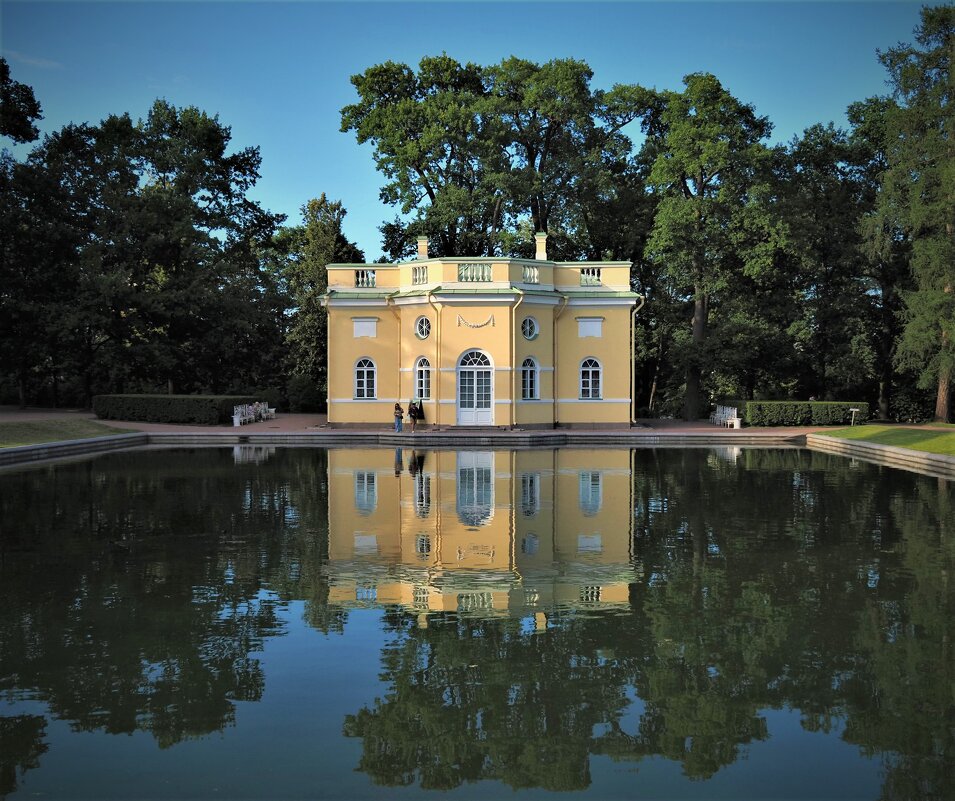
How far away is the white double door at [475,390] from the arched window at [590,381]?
3.88 m

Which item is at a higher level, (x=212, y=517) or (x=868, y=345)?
(x=868, y=345)

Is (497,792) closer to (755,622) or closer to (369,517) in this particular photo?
(755,622)

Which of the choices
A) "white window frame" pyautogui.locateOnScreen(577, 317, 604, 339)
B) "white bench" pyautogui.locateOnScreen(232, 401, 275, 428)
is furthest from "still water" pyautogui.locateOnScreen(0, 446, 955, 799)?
"white window frame" pyautogui.locateOnScreen(577, 317, 604, 339)

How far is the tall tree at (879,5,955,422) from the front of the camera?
2956 centimetres

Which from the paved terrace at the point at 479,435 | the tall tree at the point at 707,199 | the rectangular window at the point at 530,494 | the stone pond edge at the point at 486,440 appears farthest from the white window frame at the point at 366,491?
the tall tree at the point at 707,199

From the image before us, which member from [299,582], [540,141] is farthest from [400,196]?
[299,582]

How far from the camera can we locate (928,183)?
3064 centimetres

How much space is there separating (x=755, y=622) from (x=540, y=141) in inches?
1299

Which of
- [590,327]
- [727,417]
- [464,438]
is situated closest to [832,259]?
[727,417]

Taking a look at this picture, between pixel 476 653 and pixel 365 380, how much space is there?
25.8 metres

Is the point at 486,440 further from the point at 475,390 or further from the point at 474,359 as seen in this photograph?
the point at 474,359

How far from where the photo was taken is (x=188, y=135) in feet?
132

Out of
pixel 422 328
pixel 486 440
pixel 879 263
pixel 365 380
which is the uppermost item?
pixel 879 263

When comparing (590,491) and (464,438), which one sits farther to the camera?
(464,438)
